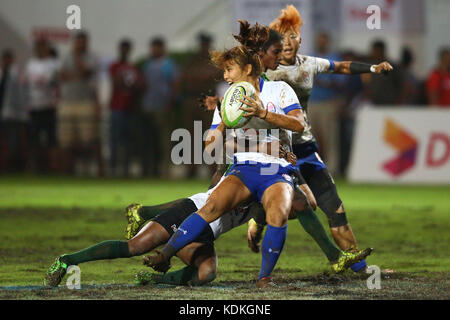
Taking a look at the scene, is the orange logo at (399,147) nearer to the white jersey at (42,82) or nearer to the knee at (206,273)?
the white jersey at (42,82)

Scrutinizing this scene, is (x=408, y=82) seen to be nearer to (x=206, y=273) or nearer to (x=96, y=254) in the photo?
(x=206, y=273)

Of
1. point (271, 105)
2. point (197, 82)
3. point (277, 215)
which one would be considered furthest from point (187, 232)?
point (197, 82)

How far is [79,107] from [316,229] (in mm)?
12251

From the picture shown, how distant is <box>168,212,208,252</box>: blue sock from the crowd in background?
1071 centimetres

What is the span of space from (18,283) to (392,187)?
37.5ft

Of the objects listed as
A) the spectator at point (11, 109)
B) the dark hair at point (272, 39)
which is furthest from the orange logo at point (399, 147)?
the dark hair at point (272, 39)

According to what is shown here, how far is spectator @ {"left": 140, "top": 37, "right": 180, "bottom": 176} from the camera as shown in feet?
61.4

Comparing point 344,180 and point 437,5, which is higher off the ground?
point 437,5

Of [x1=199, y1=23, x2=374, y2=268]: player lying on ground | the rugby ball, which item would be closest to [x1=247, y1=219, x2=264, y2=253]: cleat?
[x1=199, y1=23, x2=374, y2=268]: player lying on ground

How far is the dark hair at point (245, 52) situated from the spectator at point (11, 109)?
12.6 metres

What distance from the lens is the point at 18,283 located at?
7488 mm

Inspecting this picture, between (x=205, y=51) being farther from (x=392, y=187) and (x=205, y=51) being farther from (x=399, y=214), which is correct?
(x=399, y=214)
